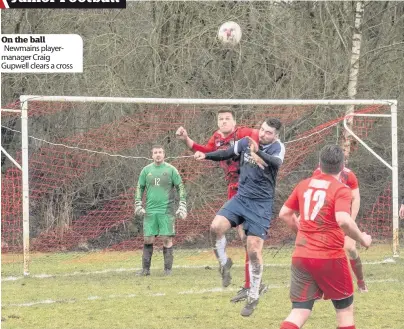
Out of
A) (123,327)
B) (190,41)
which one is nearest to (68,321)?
(123,327)

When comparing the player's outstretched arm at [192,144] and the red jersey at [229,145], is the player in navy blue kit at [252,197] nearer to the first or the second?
the player's outstretched arm at [192,144]

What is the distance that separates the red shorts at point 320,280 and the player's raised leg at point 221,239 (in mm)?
2609

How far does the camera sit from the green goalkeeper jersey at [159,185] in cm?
1337

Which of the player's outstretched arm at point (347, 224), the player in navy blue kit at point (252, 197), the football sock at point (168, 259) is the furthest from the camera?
the football sock at point (168, 259)

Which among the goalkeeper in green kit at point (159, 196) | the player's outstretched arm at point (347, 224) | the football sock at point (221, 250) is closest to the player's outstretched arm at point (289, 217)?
the player's outstretched arm at point (347, 224)

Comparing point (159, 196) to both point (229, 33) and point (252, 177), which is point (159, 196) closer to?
point (229, 33)

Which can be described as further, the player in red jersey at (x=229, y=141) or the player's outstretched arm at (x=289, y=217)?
the player in red jersey at (x=229, y=141)

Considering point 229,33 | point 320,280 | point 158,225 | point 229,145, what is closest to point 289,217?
point 320,280

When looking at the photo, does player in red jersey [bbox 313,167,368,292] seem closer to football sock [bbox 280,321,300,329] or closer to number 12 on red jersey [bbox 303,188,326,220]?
number 12 on red jersey [bbox 303,188,326,220]

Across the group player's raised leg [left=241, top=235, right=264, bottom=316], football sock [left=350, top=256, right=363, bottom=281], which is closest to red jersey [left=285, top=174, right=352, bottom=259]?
player's raised leg [left=241, top=235, right=264, bottom=316]

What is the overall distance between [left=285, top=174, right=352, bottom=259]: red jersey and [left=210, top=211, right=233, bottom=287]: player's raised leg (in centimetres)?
258

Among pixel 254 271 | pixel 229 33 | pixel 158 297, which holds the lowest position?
pixel 158 297

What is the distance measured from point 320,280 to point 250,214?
→ 106 inches

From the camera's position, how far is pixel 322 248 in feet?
21.8
